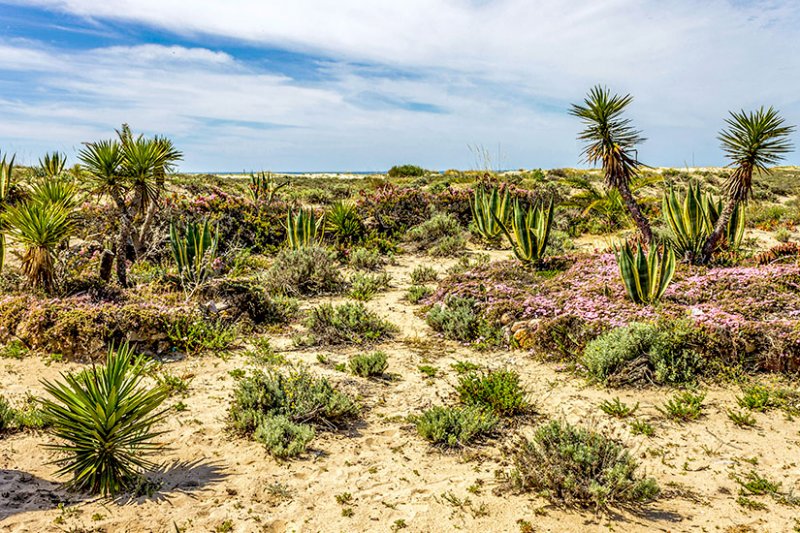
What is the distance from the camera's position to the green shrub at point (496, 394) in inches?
199

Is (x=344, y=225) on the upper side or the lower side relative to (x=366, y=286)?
upper

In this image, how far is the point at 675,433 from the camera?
4.66m

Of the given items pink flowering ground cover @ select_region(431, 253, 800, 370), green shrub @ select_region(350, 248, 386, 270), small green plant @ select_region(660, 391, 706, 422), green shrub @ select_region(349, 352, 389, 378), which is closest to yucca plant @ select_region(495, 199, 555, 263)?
pink flowering ground cover @ select_region(431, 253, 800, 370)

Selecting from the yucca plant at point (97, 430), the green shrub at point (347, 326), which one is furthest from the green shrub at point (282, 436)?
the green shrub at point (347, 326)

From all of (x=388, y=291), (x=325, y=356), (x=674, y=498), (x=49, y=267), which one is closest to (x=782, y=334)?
(x=674, y=498)

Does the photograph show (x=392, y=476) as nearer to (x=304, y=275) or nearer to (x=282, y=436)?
(x=282, y=436)

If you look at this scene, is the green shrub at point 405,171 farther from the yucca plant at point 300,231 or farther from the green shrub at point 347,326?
the green shrub at point 347,326

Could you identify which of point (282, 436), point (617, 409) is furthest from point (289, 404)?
point (617, 409)

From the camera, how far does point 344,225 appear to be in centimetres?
1370

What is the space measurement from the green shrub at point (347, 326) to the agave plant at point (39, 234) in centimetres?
373

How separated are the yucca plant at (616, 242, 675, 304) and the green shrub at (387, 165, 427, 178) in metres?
24.1

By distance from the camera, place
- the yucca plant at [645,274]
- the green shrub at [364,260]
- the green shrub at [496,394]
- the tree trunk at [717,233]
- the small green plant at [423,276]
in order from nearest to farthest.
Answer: the green shrub at [496,394], the yucca plant at [645,274], the tree trunk at [717,233], the small green plant at [423,276], the green shrub at [364,260]

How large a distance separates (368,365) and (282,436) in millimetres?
1747

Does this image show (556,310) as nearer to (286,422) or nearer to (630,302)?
(630,302)
